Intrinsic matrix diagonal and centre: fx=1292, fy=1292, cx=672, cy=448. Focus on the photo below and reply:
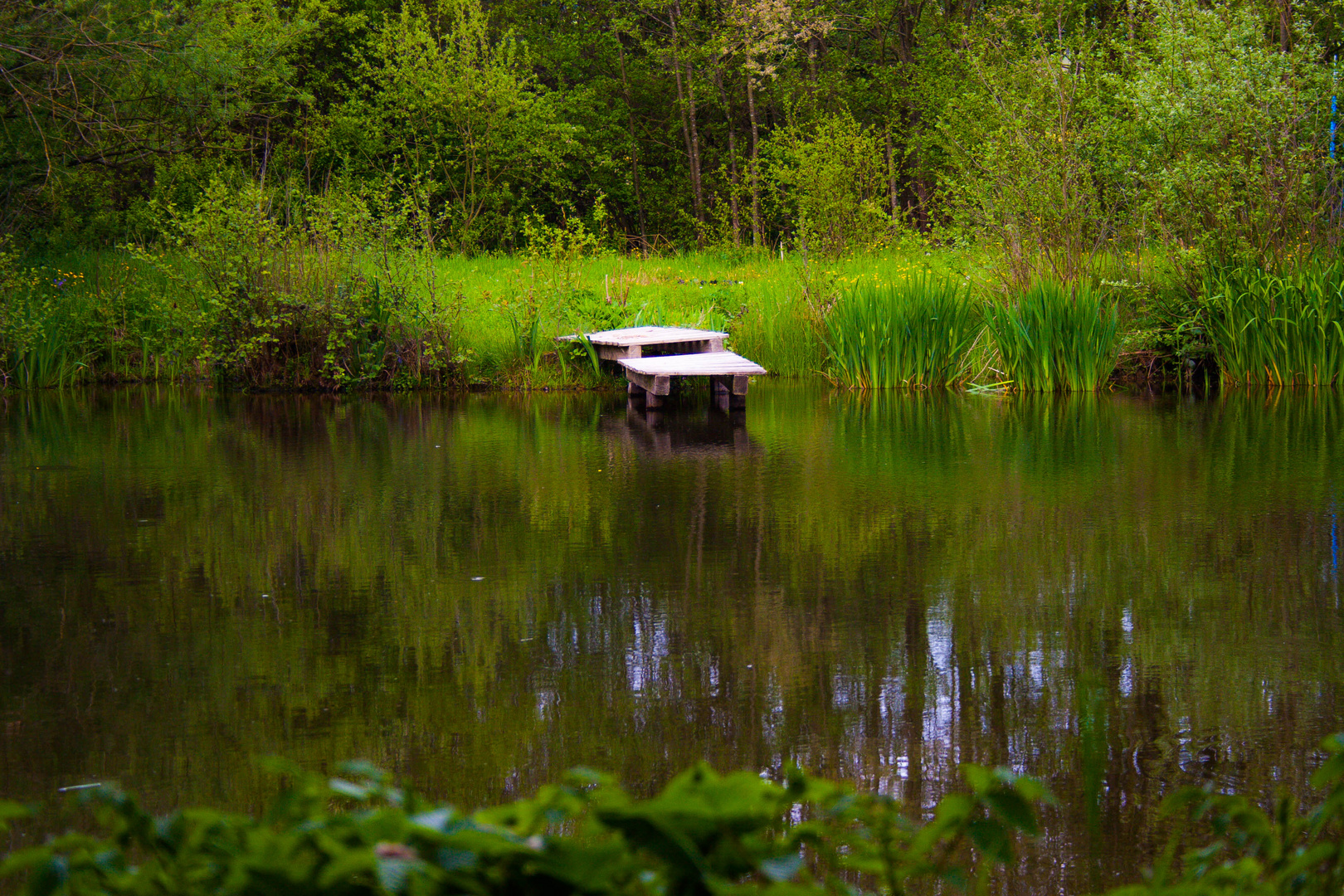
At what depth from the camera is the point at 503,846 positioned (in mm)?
913

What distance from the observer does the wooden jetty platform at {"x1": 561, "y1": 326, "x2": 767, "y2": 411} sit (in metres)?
10.3

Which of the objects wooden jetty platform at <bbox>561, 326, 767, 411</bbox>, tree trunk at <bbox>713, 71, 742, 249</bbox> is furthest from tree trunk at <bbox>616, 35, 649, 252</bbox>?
wooden jetty platform at <bbox>561, 326, 767, 411</bbox>

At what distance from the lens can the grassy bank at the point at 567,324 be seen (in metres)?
11.6

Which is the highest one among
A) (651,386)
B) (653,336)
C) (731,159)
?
(731,159)

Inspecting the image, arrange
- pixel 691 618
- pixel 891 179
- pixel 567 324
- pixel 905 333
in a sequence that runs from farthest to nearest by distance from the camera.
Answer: pixel 891 179 → pixel 567 324 → pixel 905 333 → pixel 691 618

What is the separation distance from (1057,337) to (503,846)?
1145cm

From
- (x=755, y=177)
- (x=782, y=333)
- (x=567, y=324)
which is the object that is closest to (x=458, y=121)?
(x=755, y=177)

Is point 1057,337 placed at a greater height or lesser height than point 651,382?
greater

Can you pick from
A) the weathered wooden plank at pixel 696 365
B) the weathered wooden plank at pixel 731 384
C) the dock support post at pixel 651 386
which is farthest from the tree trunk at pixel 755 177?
the weathered wooden plank at pixel 696 365

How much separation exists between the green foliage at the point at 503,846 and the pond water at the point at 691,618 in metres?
1.35

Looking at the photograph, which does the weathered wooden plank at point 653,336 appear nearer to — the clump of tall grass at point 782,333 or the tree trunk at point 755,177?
the clump of tall grass at point 782,333

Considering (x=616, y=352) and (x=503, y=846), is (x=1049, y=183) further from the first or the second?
(x=503, y=846)

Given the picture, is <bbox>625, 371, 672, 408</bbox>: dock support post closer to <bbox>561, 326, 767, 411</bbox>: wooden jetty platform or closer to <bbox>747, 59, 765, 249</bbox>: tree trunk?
<bbox>561, 326, 767, 411</bbox>: wooden jetty platform

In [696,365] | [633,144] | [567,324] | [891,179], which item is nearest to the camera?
[696,365]
